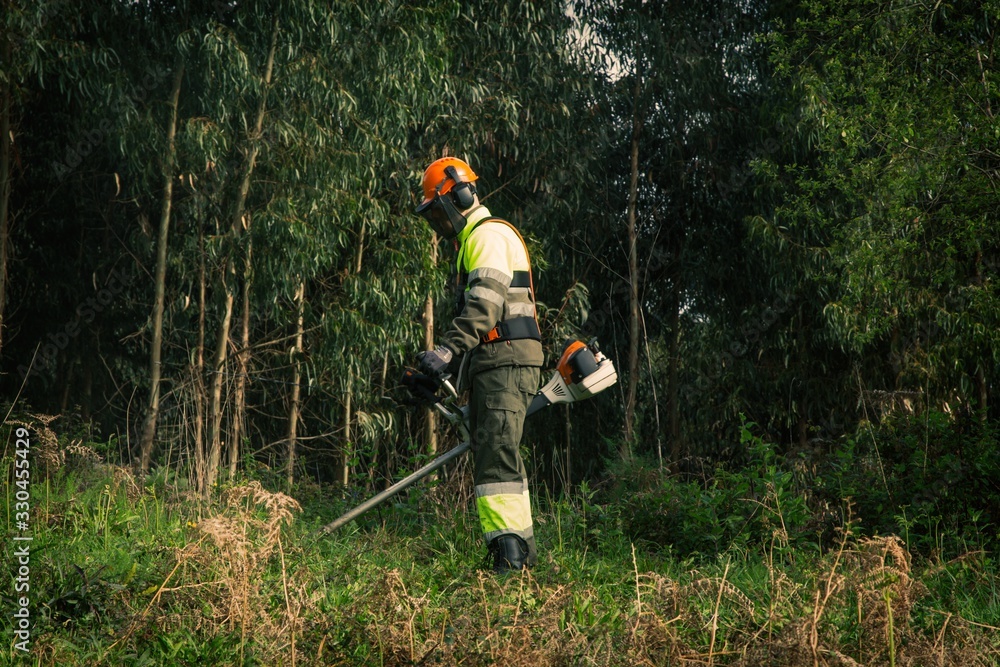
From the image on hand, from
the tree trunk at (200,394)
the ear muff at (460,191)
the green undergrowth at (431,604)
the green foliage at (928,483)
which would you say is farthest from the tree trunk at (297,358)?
the green foliage at (928,483)

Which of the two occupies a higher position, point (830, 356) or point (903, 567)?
point (830, 356)

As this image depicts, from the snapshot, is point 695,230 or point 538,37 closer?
point 538,37

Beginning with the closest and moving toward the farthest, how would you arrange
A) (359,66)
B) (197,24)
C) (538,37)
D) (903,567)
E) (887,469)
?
1. (903,567)
2. (887,469)
3. (197,24)
4. (359,66)
5. (538,37)

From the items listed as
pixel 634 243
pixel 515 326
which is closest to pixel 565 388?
pixel 515 326

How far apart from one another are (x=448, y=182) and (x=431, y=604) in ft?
6.97

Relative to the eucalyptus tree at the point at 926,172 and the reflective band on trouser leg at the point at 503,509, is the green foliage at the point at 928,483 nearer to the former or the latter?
the eucalyptus tree at the point at 926,172

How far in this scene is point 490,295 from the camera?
4594 millimetres

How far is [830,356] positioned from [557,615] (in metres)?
9.67

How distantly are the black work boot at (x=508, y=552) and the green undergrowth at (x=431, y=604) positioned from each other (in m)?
0.11

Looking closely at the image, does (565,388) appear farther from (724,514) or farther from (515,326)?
(724,514)

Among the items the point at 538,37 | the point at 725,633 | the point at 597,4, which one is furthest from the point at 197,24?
the point at 725,633

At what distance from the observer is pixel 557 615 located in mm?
3162

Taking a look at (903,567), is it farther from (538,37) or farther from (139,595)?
(538,37)

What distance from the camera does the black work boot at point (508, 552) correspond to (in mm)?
4445
